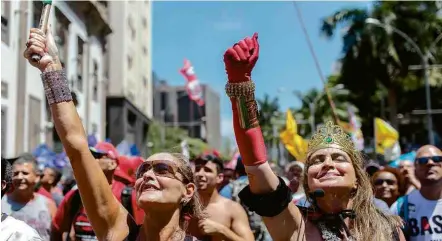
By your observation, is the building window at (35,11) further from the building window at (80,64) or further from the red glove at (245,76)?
the red glove at (245,76)

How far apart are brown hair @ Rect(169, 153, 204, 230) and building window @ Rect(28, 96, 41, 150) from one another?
15.0 metres

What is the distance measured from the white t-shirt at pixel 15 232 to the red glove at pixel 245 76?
1.13m

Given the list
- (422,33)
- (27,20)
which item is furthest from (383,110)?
(27,20)

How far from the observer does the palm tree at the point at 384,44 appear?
2977 cm

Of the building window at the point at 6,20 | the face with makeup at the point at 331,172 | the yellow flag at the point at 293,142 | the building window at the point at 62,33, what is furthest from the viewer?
the building window at the point at 62,33

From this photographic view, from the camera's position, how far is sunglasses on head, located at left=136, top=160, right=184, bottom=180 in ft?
10.1

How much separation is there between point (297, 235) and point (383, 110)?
136 feet

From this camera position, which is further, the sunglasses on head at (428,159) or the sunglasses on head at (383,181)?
the sunglasses on head at (383,181)

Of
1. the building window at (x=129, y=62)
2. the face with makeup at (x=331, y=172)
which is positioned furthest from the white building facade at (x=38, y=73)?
the building window at (x=129, y=62)

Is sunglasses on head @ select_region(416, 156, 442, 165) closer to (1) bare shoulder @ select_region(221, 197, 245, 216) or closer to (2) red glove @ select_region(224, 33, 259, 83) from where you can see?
(1) bare shoulder @ select_region(221, 197, 245, 216)

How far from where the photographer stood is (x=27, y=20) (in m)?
16.3

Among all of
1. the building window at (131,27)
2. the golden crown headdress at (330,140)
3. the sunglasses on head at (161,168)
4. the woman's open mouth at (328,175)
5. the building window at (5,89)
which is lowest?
the woman's open mouth at (328,175)

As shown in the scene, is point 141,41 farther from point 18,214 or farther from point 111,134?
point 18,214

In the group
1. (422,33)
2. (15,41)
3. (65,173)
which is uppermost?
(422,33)
